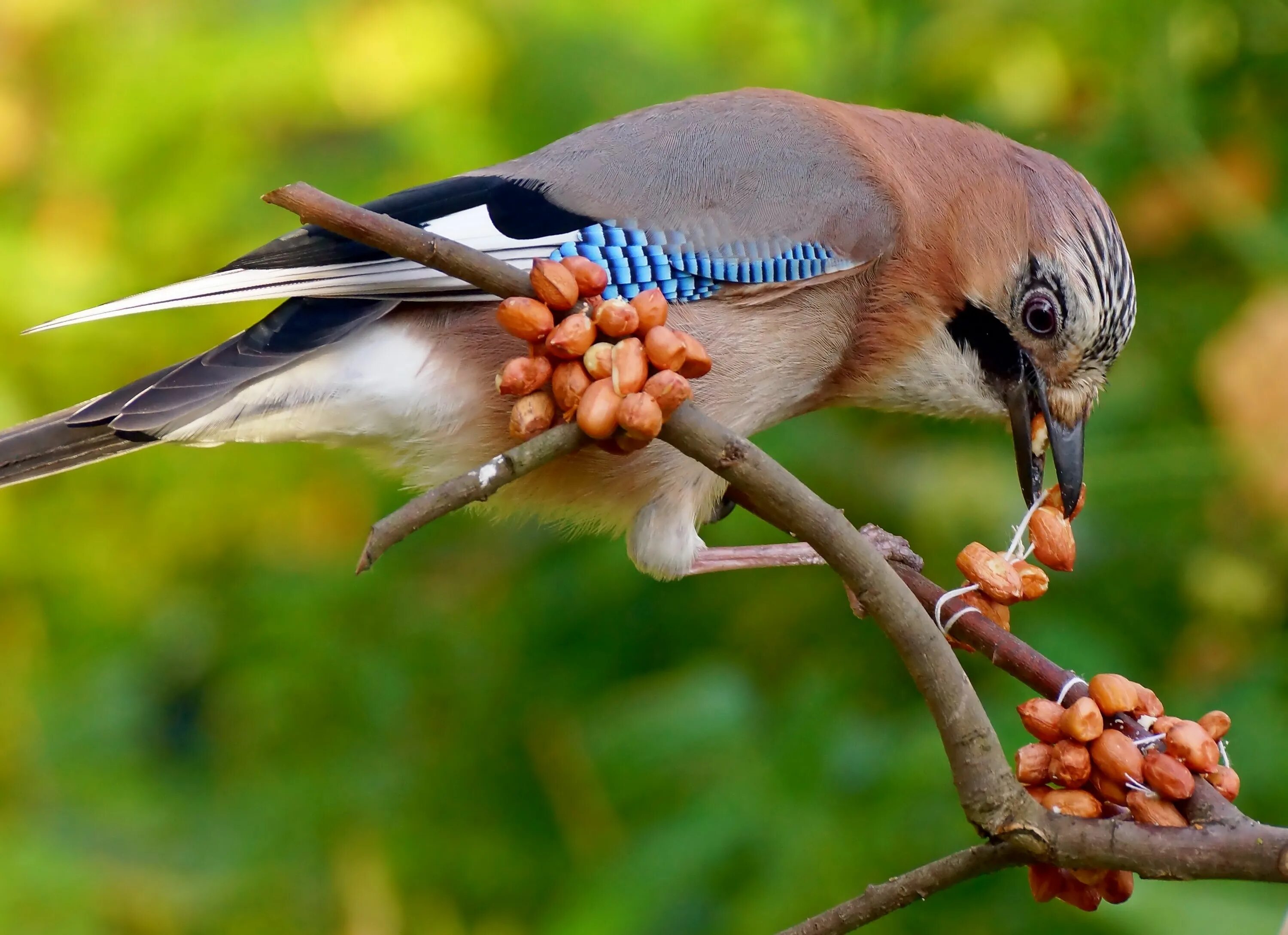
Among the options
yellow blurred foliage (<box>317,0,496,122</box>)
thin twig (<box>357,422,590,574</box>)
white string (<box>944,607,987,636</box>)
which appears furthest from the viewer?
yellow blurred foliage (<box>317,0,496,122</box>)

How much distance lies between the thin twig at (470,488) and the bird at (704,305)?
2.97ft

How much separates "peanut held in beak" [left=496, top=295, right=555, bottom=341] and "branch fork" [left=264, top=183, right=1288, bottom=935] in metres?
0.10

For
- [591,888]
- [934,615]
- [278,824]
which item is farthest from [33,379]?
[934,615]

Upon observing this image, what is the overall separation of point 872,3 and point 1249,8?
875 millimetres

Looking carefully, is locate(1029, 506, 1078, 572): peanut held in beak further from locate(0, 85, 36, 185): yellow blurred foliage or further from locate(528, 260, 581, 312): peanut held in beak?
locate(0, 85, 36, 185): yellow blurred foliage

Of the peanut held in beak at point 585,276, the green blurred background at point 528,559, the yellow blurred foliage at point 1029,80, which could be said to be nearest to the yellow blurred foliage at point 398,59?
the green blurred background at point 528,559

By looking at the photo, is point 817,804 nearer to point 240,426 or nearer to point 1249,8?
point 240,426

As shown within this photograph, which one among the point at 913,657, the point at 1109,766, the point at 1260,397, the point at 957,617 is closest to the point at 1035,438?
the point at 1260,397

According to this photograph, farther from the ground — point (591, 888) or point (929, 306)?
point (929, 306)

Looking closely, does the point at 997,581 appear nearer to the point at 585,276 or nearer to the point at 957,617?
the point at 957,617

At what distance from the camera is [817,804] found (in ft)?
9.28

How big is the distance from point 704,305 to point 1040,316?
0.71 meters

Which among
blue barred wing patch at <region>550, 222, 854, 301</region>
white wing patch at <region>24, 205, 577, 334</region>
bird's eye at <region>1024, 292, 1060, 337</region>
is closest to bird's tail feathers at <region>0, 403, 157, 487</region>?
white wing patch at <region>24, 205, 577, 334</region>

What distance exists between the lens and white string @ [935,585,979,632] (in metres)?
1.98
